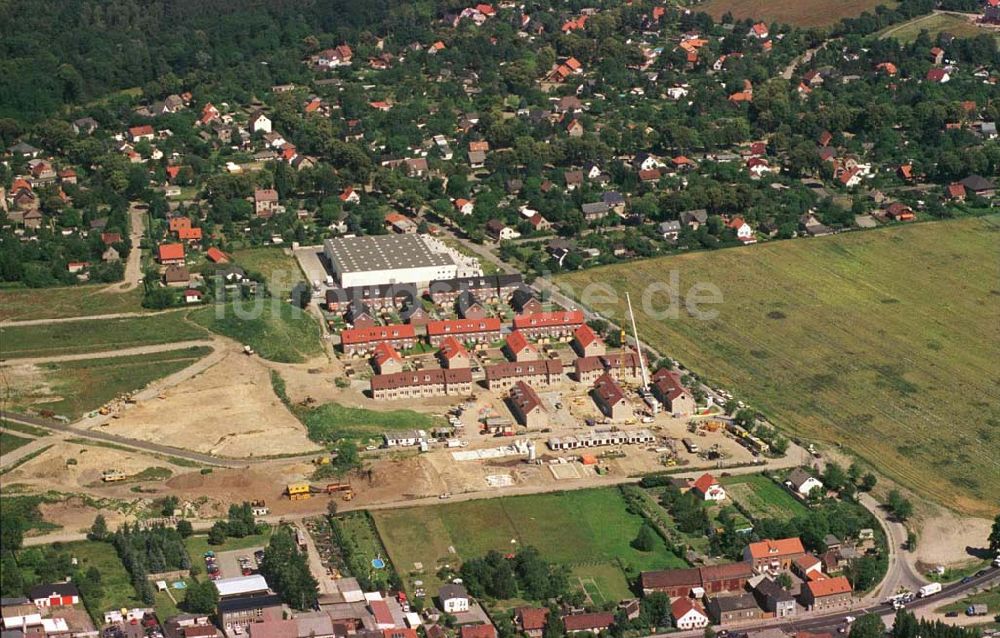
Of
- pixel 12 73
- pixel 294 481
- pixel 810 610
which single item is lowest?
pixel 810 610

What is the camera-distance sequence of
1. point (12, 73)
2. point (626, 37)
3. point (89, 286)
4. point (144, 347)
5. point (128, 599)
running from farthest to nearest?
point (626, 37) → point (12, 73) → point (89, 286) → point (144, 347) → point (128, 599)

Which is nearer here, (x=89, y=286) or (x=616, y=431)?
(x=616, y=431)

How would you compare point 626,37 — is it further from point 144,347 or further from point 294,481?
point 294,481

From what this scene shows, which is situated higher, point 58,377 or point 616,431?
point 58,377

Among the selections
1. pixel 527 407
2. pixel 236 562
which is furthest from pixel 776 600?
pixel 236 562

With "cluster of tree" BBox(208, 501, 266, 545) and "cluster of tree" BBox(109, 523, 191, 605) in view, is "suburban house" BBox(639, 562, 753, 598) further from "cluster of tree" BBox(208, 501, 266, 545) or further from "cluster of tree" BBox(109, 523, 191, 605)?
"cluster of tree" BBox(109, 523, 191, 605)

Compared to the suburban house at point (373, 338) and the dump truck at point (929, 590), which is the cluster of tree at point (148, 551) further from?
the dump truck at point (929, 590)

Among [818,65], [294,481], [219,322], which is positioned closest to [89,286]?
[219,322]

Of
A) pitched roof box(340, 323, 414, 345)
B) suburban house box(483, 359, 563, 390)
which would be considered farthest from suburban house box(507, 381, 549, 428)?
pitched roof box(340, 323, 414, 345)
